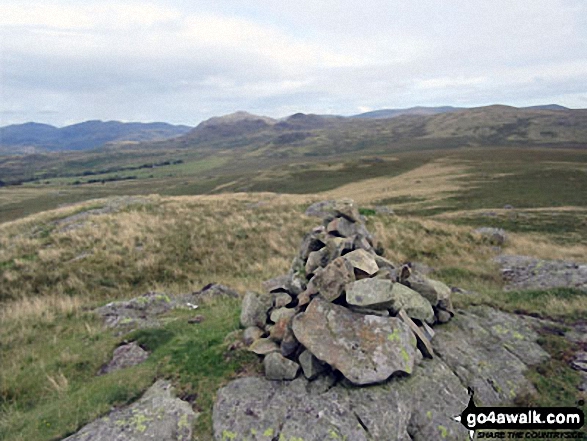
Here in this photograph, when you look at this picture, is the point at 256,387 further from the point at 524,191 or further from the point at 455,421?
the point at 524,191

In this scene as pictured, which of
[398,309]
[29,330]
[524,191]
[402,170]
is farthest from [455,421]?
[402,170]

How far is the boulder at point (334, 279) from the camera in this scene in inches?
327

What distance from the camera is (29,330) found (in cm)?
1166

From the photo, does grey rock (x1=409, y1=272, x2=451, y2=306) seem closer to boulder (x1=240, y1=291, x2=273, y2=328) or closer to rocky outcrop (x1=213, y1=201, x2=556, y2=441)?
rocky outcrop (x1=213, y1=201, x2=556, y2=441)

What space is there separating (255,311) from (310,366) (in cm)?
272

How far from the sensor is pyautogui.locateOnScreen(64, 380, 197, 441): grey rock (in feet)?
21.3

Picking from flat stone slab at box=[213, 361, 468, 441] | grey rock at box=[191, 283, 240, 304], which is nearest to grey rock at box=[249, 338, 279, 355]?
flat stone slab at box=[213, 361, 468, 441]

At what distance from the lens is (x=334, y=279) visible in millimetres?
8391

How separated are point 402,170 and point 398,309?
101627 mm

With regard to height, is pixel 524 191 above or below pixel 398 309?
below

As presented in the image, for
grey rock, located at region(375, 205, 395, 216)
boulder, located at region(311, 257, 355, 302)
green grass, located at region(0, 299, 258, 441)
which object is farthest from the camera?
grey rock, located at region(375, 205, 395, 216)

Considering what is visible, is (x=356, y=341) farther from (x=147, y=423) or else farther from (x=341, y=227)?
(x=341, y=227)

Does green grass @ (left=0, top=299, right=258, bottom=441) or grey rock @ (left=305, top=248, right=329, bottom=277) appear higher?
grey rock @ (left=305, top=248, right=329, bottom=277)

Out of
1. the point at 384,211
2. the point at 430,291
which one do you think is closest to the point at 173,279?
the point at 430,291
